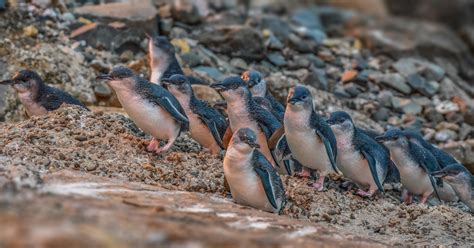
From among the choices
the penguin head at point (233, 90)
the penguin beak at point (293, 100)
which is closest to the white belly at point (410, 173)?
the penguin beak at point (293, 100)

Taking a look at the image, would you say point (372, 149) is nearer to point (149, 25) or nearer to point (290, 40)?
point (149, 25)

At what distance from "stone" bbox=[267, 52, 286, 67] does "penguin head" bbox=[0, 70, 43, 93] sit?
6470mm

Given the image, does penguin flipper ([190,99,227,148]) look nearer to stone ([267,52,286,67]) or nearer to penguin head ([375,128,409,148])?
penguin head ([375,128,409,148])

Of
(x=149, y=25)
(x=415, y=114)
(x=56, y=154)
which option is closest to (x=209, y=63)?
(x=149, y=25)

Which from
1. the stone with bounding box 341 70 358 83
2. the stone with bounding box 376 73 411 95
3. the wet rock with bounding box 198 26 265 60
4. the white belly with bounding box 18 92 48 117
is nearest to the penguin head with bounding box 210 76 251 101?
the white belly with bounding box 18 92 48 117

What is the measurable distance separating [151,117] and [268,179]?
169 centimetres

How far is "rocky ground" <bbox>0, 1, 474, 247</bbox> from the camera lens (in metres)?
7.13

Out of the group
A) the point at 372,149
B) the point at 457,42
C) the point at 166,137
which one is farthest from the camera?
the point at 457,42

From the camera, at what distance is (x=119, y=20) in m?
14.9

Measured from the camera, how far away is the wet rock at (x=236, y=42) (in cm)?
1569

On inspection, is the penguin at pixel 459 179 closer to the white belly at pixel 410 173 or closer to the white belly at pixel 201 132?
the white belly at pixel 410 173

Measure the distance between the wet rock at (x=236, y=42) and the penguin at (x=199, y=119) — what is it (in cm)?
597

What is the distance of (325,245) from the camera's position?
5.90 meters

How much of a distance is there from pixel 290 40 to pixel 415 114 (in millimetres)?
2863
